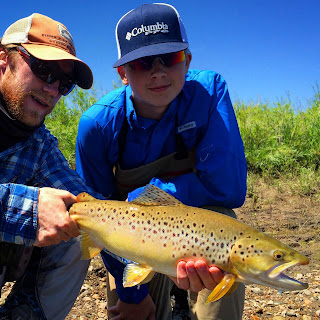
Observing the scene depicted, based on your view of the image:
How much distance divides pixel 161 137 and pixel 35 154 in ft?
3.53

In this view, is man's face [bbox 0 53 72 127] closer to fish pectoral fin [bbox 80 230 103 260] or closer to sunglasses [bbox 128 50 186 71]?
sunglasses [bbox 128 50 186 71]

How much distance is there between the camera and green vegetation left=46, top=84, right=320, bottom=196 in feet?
20.0

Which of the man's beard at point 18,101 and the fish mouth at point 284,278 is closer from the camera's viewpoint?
the fish mouth at point 284,278

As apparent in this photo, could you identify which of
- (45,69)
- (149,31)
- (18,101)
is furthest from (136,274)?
(149,31)

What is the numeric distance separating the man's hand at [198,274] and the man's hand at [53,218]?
75cm

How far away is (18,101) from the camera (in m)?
2.89

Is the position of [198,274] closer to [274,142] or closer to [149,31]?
[149,31]

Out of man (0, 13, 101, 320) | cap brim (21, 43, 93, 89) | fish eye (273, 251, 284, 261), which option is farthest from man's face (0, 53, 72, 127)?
fish eye (273, 251, 284, 261)

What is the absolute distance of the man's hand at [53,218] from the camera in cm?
233

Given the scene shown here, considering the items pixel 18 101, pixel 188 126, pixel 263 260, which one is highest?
pixel 18 101

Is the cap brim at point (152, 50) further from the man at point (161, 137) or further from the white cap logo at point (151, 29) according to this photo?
the white cap logo at point (151, 29)

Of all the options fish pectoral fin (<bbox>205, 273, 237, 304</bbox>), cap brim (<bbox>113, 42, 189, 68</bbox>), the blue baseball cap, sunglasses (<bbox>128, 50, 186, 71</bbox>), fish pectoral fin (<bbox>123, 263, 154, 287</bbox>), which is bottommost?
fish pectoral fin (<bbox>205, 273, 237, 304</bbox>)

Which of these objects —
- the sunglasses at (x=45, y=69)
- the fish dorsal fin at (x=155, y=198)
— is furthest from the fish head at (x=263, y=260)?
the sunglasses at (x=45, y=69)

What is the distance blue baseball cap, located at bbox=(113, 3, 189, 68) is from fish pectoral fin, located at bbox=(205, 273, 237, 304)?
1.79 m
